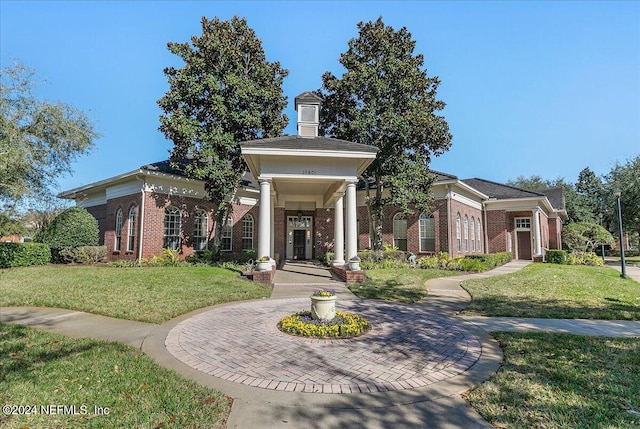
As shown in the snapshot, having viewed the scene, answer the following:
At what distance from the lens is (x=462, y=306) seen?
28.4ft

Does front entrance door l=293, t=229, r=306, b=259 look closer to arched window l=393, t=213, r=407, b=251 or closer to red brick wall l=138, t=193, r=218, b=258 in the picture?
arched window l=393, t=213, r=407, b=251

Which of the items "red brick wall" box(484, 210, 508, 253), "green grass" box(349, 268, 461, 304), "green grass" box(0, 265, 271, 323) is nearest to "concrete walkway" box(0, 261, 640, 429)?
"green grass" box(0, 265, 271, 323)

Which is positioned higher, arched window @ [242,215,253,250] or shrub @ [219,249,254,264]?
arched window @ [242,215,253,250]

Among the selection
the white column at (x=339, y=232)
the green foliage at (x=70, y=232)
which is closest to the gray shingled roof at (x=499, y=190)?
the white column at (x=339, y=232)

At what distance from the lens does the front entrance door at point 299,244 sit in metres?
21.5

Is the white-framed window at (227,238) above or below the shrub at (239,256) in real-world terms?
above

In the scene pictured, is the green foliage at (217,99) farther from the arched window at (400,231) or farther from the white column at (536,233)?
the white column at (536,233)

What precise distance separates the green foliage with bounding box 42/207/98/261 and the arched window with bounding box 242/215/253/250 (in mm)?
8105

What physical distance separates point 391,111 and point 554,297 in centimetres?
1186

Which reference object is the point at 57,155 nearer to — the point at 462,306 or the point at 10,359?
the point at 10,359

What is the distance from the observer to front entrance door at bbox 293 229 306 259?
70.5ft

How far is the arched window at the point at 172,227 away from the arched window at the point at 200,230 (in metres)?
0.98

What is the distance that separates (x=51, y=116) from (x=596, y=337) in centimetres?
2335

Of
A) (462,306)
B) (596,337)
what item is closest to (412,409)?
(596,337)
